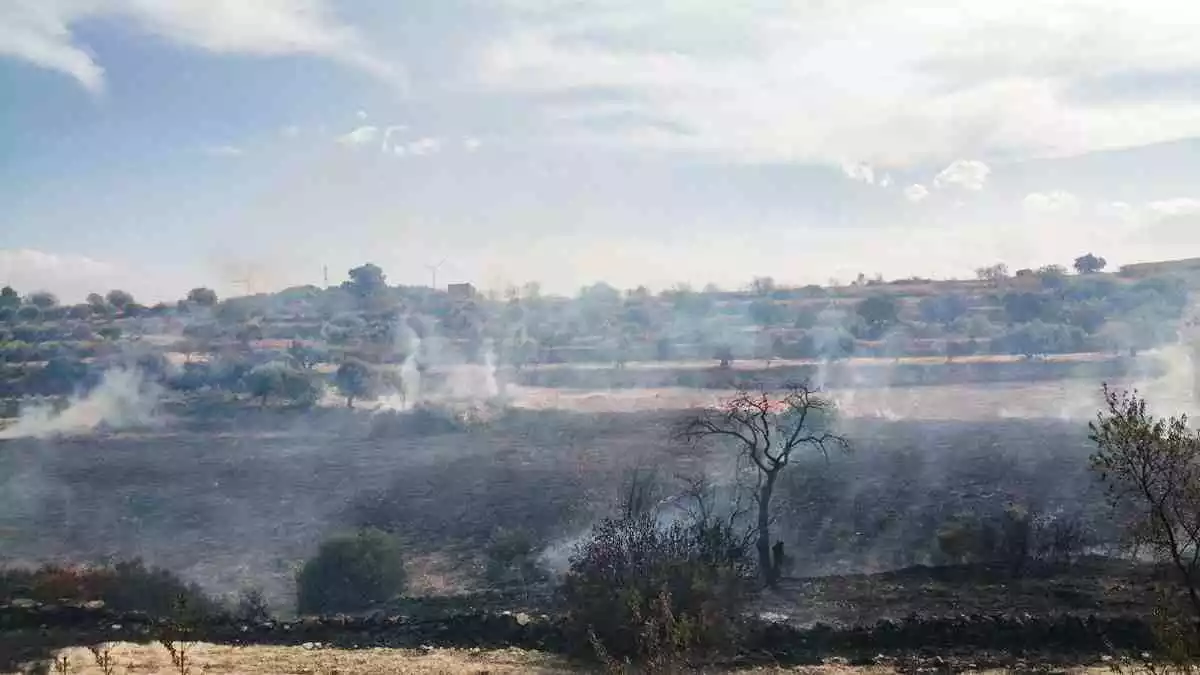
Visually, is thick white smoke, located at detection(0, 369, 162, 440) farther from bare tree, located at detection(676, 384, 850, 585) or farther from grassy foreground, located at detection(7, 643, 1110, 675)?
grassy foreground, located at detection(7, 643, 1110, 675)

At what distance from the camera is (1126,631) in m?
13.2

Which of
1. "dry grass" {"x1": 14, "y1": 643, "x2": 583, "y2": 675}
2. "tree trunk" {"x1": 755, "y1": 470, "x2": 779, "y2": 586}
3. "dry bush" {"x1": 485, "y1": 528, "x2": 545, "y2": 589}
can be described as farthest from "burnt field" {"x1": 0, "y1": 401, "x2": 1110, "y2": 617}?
"dry grass" {"x1": 14, "y1": 643, "x2": 583, "y2": 675}

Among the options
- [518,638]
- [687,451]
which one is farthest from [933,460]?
[518,638]

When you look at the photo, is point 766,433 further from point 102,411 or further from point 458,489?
point 102,411

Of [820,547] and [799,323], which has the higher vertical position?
[799,323]

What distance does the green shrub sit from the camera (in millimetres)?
17703

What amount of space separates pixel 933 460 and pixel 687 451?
731 centimetres

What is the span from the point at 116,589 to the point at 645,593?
9880 millimetres

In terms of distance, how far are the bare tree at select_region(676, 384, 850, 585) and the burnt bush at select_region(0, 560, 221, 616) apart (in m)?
9.35

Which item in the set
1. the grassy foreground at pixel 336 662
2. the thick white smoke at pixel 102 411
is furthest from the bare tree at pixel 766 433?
the thick white smoke at pixel 102 411

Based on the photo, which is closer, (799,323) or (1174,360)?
(1174,360)

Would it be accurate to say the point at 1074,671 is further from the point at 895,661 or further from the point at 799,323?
the point at 799,323

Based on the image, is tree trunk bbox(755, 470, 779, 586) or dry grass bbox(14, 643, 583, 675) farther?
tree trunk bbox(755, 470, 779, 586)

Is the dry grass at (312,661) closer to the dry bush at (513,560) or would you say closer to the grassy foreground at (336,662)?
the grassy foreground at (336,662)
